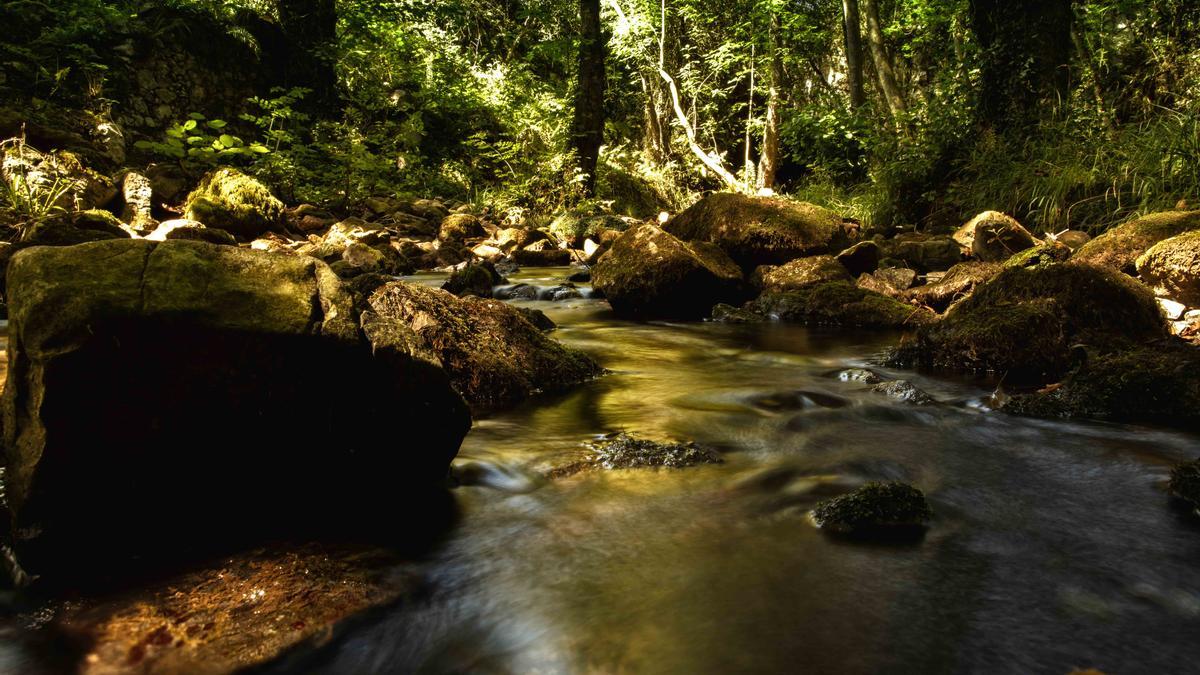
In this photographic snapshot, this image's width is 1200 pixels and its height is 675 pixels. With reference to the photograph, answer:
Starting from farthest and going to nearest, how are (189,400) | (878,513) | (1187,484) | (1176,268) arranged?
(1176,268) < (1187,484) < (878,513) < (189,400)

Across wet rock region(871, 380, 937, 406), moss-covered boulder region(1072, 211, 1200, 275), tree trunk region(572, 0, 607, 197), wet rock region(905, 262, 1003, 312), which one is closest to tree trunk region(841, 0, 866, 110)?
tree trunk region(572, 0, 607, 197)

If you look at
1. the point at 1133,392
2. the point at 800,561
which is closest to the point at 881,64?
the point at 1133,392

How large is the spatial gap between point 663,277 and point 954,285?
9.12 feet

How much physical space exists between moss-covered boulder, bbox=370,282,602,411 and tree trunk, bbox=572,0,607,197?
12.0 metres

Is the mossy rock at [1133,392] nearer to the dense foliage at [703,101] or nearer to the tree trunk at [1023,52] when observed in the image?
the dense foliage at [703,101]

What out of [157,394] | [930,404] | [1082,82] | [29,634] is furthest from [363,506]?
[1082,82]

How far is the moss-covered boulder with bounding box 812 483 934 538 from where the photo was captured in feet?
8.34

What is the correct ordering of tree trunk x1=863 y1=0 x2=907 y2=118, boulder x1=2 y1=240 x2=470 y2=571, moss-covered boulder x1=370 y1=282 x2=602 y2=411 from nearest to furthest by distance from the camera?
boulder x1=2 y1=240 x2=470 y2=571
moss-covered boulder x1=370 y1=282 x2=602 y2=411
tree trunk x1=863 y1=0 x2=907 y2=118

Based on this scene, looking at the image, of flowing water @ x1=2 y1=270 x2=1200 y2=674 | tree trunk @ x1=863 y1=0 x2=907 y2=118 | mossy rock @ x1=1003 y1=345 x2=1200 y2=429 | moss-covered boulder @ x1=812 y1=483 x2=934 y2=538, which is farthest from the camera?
tree trunk @ x1=863 y1=0 x2=907 y2=118

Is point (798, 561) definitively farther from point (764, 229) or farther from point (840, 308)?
point (764, 229)

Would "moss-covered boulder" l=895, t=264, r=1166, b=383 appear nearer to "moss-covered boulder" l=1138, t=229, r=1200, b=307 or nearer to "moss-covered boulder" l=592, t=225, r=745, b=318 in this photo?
"moss-covered boulder" l=1138, t=229, r=1200, b=307

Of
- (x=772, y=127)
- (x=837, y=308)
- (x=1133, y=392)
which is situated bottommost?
(x=1133, y=392)

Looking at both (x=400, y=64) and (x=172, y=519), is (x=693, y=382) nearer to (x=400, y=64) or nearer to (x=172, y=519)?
(x=172, y=519)

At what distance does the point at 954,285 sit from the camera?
22.4 feet
